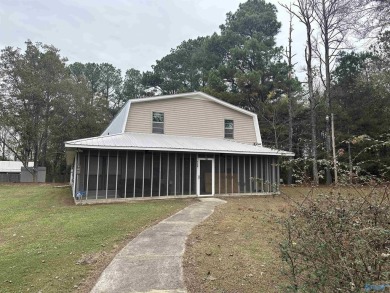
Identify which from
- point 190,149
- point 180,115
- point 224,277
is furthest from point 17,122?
point 224,277

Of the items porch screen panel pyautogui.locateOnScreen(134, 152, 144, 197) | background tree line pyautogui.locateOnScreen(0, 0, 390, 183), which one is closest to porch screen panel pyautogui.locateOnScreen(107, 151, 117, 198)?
porch screen panel pyautogui.locateOnScreen(134, 152, 144, 197)

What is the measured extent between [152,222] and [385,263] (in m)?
6.15

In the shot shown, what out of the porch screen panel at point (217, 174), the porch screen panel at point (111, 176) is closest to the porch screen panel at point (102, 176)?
the porch screen panel at point (111, 176)

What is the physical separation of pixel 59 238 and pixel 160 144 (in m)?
7.25

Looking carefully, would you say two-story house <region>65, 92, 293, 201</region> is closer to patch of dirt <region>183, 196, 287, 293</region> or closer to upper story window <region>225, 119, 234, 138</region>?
upper story window <region>225, 119, 234, 138</region>

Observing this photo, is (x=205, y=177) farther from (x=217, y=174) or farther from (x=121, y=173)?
(x=121, y=173)

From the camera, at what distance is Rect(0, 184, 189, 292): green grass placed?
4246 mm

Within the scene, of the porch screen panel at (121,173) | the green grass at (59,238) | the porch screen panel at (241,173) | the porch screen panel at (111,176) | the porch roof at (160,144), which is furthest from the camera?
the porch screen panel at (241,173)

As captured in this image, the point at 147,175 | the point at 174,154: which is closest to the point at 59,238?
the point at 147,175

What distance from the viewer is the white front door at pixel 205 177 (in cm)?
1394

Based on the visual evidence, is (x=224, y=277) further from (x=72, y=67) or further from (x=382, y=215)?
(x=72, y=67)

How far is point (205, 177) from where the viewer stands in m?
14.2

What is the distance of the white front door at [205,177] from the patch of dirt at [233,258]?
625cm

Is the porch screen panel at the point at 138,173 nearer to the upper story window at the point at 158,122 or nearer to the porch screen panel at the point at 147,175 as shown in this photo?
the porch screen panel at the point at 147,175
